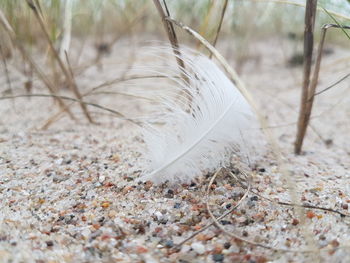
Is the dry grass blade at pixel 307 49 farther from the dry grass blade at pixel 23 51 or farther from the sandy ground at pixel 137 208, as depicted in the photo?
the dry grass blade at pixel 23 51

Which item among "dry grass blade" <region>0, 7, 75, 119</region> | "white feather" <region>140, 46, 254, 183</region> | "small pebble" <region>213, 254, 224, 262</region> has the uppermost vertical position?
"dry grass blade" <region>0, 7, 75, 119</region>

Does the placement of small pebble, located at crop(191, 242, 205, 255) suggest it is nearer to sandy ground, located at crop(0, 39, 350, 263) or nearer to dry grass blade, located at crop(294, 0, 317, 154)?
sandy ground, located at crop(0, 39, 350, 263)

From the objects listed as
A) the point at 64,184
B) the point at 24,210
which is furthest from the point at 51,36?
the point at 24,210

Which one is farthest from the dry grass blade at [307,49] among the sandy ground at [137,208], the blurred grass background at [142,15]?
the blurred grass background at [142,15]

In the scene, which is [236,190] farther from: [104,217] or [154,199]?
[104,217]

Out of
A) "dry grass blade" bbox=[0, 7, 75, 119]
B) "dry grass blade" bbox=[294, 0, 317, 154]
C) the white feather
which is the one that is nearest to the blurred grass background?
"dry grass blade" bbox=[0, 7, 75, 119]

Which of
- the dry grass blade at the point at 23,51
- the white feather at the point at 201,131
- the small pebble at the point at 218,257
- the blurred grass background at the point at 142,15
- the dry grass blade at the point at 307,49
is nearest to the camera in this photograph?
the small pebble at the point at 218,257
